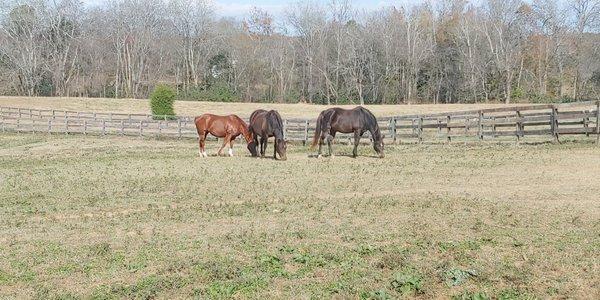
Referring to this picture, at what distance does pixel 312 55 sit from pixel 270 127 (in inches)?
1892

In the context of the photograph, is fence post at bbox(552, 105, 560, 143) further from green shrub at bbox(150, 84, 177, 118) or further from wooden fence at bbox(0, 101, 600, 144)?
green shrub at bbox(150, 84, 177, 118)

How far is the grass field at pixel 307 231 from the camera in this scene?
18.9ft

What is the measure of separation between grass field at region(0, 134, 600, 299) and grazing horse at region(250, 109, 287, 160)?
255cm

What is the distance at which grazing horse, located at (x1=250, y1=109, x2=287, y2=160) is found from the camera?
57.6 ft

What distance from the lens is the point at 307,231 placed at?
789cm

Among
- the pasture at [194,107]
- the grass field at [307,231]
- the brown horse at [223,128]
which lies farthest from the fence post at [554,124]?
the pasture at [194,107]

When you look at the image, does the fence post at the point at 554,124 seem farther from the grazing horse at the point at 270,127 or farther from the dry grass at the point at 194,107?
the dry grass at the point at 194,107

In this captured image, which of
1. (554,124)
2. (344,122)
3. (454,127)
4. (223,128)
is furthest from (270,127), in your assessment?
(554,124)

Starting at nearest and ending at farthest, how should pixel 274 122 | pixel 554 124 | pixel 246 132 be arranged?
1. pixel 274 122
2. pixel 246 132
3. pixel 554 124

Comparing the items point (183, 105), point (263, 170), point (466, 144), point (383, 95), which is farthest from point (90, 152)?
point (383, 95)

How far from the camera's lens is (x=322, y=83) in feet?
216

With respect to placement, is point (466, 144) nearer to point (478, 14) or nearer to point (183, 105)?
point (183, 105)

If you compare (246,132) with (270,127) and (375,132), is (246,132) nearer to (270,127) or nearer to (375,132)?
(270,127)

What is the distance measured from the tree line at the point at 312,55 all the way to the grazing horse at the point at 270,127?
140 ft
